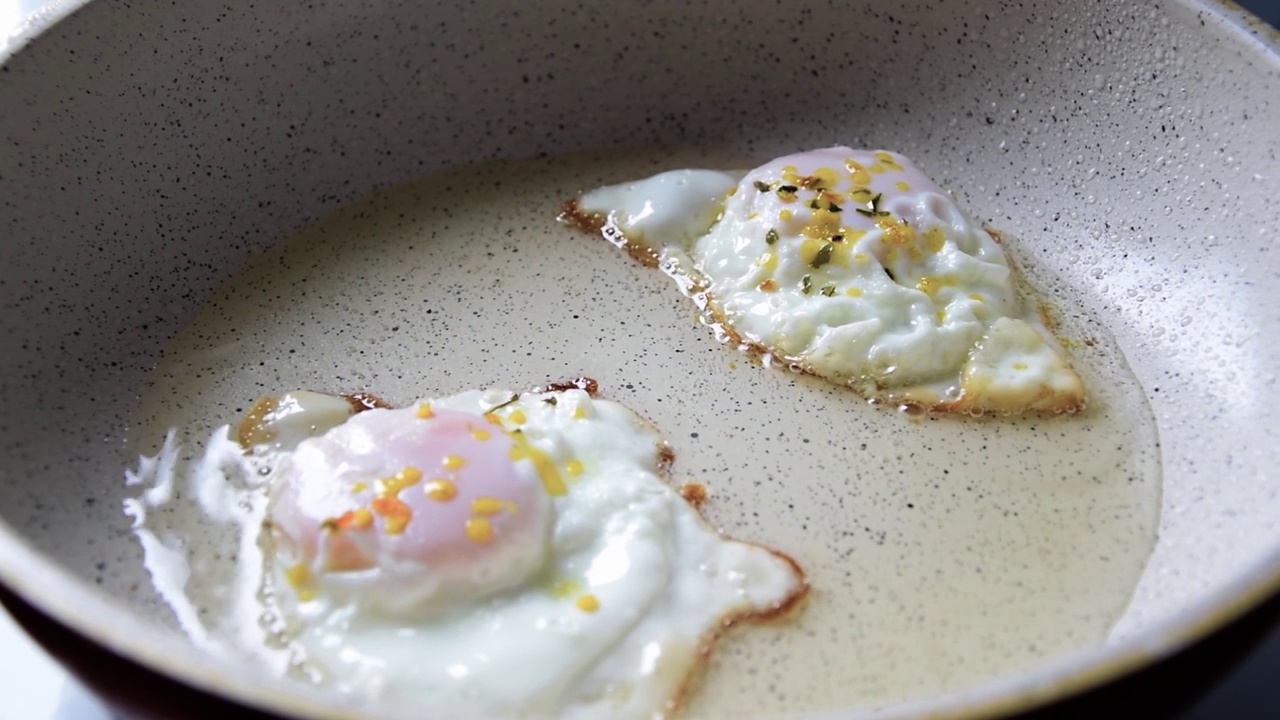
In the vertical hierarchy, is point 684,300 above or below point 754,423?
above

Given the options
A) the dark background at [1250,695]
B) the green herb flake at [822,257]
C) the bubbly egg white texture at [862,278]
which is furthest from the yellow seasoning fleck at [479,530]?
the dark background at [1250,695]

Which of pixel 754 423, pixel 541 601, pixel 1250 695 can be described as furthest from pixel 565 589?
pixel 1250 695

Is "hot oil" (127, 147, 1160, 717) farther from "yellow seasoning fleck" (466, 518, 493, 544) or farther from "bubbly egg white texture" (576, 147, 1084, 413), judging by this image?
"yellow seasoning fleck" (466, 518, 493, 544)

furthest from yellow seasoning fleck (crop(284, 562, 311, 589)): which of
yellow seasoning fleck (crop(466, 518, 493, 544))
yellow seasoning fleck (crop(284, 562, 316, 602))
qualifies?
yellow seasoning fleck (crop(466, 518, 493, 544))

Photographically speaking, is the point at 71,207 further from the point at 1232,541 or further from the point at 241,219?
the point at 1232,541

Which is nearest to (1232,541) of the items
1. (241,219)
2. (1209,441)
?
(1209,441)

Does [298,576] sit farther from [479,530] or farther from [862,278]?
[862,278]

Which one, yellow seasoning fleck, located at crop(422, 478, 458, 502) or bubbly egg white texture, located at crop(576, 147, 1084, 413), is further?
bubbly egg white texture, located at crop(576, 147, 1084, 413)
